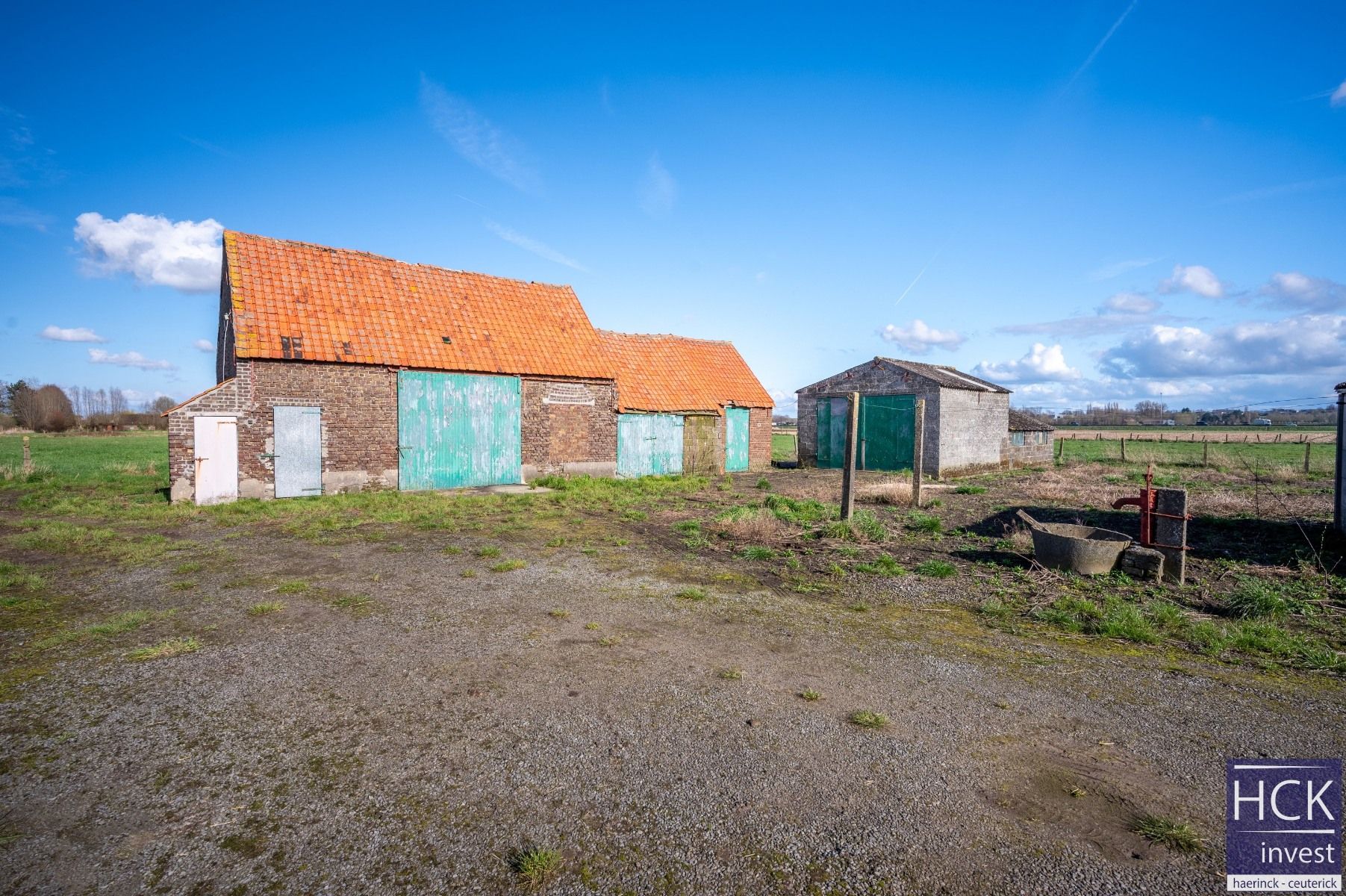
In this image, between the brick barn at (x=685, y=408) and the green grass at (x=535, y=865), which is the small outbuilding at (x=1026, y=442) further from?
the green grass at (x=535, y=865)

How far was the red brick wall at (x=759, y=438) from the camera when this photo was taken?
86.9ft

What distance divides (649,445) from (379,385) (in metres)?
9.10

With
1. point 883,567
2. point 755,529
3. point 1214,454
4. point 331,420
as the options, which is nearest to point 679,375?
point 331,420

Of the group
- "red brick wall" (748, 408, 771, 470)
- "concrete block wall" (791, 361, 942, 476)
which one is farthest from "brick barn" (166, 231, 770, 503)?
"concrete block wall" (791, 361, 942, 476)

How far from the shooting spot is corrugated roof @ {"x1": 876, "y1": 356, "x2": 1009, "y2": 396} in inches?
966

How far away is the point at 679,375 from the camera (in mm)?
25047

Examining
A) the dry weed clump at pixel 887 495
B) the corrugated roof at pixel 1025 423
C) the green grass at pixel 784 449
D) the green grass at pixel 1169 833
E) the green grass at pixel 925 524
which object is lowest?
the green grass at pixel 1169 833

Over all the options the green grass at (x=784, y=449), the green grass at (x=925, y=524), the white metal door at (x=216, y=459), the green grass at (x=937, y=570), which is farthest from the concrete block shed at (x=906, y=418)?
the white metal door at (x=216, y=459)

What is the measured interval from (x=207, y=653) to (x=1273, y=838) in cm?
728

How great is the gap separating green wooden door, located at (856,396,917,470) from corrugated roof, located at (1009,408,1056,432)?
26.6 ft

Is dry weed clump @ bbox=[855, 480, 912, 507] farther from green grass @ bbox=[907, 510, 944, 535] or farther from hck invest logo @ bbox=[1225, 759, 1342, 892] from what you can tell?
hck invest logo @ bbox=[1225, 759, 1342, 892]

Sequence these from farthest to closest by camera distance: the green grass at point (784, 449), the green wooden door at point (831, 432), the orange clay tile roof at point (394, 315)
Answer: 1. the green grass at point (784, 449)
2. the green wooden door at point (831, 432)
3. the orange clay tile roof at point (394, 315)

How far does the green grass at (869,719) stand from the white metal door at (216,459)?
49.0 feet

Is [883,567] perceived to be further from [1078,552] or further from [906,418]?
[906,418]
